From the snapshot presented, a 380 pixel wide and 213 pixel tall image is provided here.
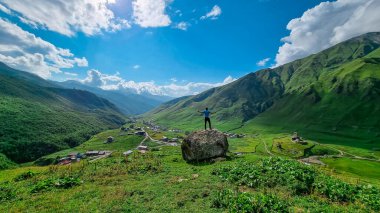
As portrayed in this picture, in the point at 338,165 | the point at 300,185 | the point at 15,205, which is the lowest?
the point at 338,165

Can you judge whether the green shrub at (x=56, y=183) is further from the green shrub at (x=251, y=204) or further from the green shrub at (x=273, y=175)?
the green shrub at (x=251, y=204)

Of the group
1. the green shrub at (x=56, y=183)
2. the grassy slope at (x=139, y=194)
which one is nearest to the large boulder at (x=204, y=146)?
the grassy slope at (x=139, y=194)

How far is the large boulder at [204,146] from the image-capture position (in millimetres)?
36406

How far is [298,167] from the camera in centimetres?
2528

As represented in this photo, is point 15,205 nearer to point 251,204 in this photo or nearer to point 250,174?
point 251,204

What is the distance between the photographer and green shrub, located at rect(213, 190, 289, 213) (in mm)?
15720

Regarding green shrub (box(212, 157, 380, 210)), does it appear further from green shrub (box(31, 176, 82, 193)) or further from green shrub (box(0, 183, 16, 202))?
green shrub (box(0, 183, 16, 202))

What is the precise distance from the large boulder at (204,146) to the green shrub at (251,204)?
1822 centimetres

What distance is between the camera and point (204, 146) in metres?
36.6

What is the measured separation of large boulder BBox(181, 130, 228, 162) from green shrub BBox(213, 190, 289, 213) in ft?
59.8

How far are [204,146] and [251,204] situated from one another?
2064 centimetres

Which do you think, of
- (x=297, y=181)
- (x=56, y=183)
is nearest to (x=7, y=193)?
(x=56, y=183)

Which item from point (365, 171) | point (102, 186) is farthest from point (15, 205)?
point (365, 171)

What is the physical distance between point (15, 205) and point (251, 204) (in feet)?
64.3
